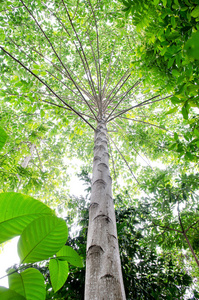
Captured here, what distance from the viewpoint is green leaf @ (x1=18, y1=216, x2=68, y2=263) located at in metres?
0.33

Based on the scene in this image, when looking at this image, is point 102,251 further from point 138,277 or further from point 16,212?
point 138,277

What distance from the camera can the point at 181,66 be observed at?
1232 millimetres

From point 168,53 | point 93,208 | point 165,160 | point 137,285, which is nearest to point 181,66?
point 168,53

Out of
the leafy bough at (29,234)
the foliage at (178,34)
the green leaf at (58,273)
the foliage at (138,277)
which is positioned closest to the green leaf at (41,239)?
the leafy bough at (29,234)

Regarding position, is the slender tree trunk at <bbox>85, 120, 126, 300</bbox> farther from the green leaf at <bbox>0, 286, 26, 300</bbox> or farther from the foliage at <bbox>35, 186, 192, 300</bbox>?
the foliage at <bbox>35, 186, 192, 300</bbox>

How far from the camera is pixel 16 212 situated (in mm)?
349

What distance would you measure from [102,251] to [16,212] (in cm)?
83

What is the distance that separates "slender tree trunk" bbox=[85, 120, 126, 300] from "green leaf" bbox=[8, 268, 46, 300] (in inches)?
21.9

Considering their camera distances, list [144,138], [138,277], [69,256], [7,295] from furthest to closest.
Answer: [144,138] < [138,277] < [69,256] < [7,295]

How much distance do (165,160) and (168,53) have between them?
457cm

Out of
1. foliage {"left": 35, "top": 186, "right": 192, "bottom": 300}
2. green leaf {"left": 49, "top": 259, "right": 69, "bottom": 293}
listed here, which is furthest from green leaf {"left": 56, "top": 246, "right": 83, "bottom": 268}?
foliage {"left": 35, "top": 186, "right": 192, "bottom": 300}

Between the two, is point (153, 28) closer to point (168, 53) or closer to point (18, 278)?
point (168, 53)

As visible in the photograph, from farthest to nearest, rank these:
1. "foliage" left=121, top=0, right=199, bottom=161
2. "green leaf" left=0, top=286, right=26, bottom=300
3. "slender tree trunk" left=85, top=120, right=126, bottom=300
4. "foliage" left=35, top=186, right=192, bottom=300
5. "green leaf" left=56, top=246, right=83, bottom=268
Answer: "foliage" left=35, top=186, right=192, bottom=300, "foliage" left=121, top=0, right=199, bottom=161, "slender tree trunk" left=85, top=120, right=126, bottom=300, "green leaf" left=56, top=246, right=83, bottom=268, "green leaf" left=0, top=286, right=26, bottom=300

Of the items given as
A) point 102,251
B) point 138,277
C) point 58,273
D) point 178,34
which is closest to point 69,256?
point 58,273
